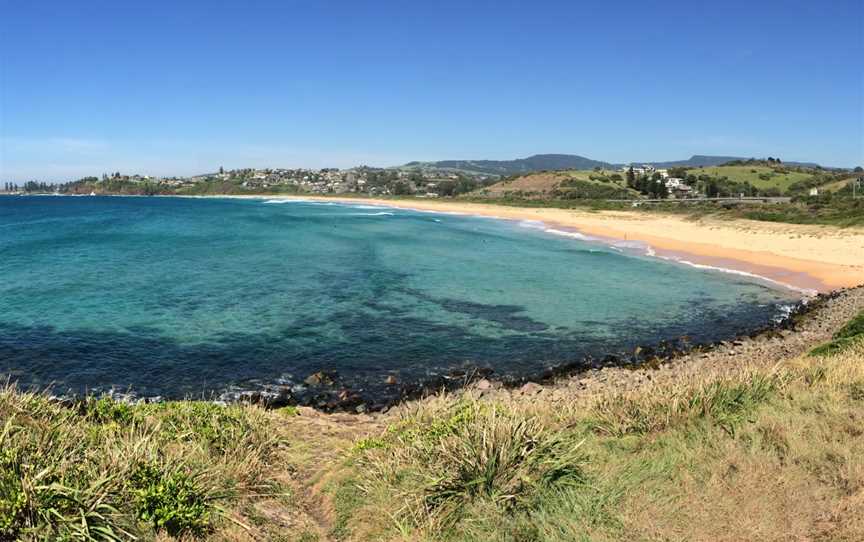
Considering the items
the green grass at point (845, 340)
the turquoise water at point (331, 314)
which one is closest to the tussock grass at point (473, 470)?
the turquoise water at point (331, 314)

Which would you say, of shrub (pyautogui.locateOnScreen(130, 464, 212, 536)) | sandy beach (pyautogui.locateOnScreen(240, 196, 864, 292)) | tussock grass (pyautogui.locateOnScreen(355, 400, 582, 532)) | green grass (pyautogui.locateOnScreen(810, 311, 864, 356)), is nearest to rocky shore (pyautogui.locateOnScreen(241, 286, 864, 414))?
green grass (pyautogui.locateOnScreen(810, 311, 864, 356))

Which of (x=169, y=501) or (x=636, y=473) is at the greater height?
(x=169, y=501)

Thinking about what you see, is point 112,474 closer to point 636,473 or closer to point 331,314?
point 636,473

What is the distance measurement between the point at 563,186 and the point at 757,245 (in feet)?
325

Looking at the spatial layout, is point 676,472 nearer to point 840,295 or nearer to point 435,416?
point 435,416

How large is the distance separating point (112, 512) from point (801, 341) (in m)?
19.6

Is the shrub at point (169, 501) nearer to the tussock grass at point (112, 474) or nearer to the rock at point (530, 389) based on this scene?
the tussock grass at point (112, 474)

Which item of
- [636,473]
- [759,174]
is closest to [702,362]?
[636,473]

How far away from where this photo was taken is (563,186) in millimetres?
139875

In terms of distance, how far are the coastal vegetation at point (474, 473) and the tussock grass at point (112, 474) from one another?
0.02 meters

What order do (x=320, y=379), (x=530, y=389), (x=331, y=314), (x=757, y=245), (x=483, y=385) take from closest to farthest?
1. (x=530, y=389)
2. (x=483, y=385)
3. (x=320, y=379)
4. (x=331, y=314)
5. (x=757, y=245)

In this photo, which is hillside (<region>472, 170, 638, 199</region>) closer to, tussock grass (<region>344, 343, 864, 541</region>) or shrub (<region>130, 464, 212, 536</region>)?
tussock grass (<region>344, 343, 864, 541</region>)

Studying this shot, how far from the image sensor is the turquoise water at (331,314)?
627 inches

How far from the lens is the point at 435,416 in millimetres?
8164
